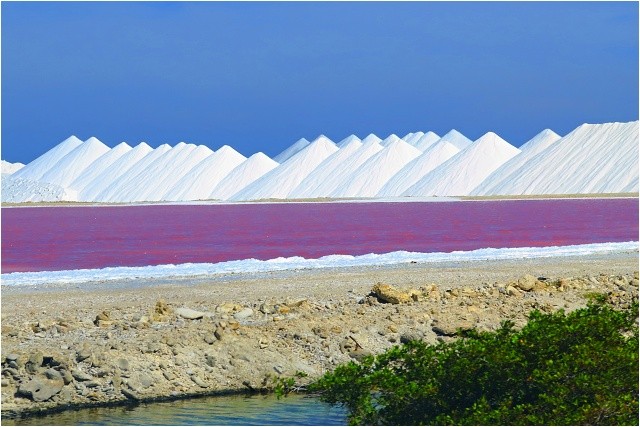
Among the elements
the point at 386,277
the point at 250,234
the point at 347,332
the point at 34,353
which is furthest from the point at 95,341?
the point at 250,234

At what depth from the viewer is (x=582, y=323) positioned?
7906 mm

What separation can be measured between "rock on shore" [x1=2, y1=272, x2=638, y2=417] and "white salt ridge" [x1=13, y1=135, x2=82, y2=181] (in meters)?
121

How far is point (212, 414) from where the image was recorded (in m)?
9.80

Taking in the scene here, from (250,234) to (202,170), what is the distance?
83.1 metres

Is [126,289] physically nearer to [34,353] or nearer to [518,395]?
[34,353]

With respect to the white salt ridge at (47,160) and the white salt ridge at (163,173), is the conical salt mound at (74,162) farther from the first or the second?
the white salt ridge at (163,173)

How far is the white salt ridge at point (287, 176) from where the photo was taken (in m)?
111

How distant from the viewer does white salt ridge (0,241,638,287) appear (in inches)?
773

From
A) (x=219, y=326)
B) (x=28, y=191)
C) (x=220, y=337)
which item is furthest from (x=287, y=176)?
(x=220, y=337)

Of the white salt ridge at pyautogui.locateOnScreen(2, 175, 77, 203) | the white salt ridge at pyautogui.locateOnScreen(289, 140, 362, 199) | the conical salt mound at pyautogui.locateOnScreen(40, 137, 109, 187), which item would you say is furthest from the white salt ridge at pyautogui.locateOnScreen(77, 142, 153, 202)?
the white salt ridge at pyautogui.locateOnScreen(289, 140, 362, 199)

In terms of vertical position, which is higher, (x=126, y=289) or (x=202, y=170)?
(x=202, y=170)

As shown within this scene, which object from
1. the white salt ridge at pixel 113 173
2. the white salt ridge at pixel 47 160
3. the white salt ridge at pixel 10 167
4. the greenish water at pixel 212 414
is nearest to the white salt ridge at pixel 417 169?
the white salt ridge at pixel 113 173

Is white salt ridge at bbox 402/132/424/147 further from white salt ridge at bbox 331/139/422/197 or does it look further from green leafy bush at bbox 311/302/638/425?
green leafy bush at bbox 311/302/638/425

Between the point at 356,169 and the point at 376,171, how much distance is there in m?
2.80
